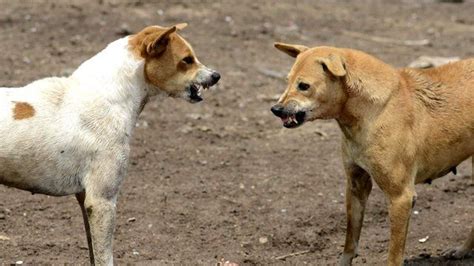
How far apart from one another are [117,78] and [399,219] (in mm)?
1892

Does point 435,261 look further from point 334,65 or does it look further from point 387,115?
point 334,65

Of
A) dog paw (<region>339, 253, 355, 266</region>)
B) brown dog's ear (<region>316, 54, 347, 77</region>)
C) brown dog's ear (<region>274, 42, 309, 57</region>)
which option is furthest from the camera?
dog paw (<region>339, 253, 355, 266</region>)

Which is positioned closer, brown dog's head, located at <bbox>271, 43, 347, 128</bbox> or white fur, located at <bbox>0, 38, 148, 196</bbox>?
white fur, located at <bbox>0, 38, 148, 196</bbox>

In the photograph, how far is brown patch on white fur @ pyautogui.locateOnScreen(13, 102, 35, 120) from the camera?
538 cm

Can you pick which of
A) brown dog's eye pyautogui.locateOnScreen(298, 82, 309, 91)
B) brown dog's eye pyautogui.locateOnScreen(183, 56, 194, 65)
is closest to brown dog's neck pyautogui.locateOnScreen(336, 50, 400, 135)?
brown dog's eye pyautogui.locateOnScreen(298, 82, 309, 91)

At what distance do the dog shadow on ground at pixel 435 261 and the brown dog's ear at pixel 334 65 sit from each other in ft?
5.34

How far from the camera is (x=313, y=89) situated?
571cm

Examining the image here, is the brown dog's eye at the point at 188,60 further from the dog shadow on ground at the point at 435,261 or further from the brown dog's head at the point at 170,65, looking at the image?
the dog shadow on ground at the point at 435,261

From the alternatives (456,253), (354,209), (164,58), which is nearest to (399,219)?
(354,209)

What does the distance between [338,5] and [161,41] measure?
9702mm

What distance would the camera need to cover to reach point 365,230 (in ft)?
23.7

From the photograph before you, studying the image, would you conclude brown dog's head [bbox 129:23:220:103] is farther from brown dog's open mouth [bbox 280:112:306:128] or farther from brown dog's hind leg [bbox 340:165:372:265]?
brown dog's hind leg [bbox 340:165:372:265]

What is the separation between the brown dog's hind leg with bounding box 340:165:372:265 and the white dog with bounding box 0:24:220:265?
1368 mm

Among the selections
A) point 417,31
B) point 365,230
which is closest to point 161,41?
point 365,230
